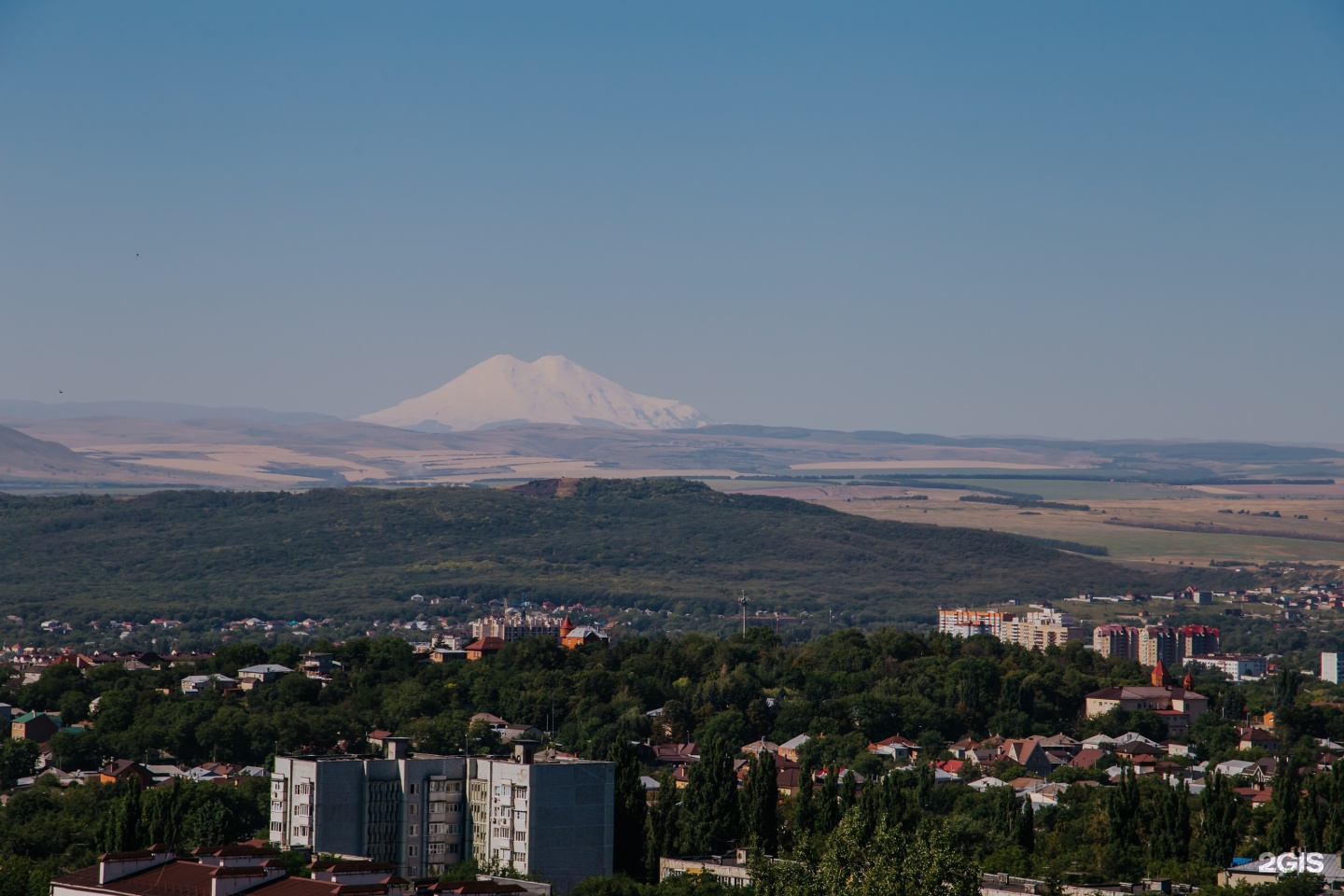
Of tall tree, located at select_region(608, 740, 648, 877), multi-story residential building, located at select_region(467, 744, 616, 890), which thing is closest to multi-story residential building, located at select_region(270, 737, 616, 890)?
multi-story residential building, located at select_region(467, 744, 616, 890)

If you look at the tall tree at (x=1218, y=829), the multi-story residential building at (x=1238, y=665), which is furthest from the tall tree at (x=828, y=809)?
the multi-story residential building at (x=1238, y=665)

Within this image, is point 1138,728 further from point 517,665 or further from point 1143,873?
point 1143,873

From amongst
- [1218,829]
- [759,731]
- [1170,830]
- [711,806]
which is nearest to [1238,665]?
[759,731]

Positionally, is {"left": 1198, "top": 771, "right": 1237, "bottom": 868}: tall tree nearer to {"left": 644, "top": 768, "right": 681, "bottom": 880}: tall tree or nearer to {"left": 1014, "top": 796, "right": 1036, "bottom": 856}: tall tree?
{"left": 1014, "top": 796, "right": 1036, "bottom": 856}: tall tree

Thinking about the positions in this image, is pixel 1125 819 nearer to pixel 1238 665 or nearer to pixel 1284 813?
pixel 1284 813

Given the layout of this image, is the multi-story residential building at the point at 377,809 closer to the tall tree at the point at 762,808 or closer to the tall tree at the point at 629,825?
the tall tree at the point at 629,825
